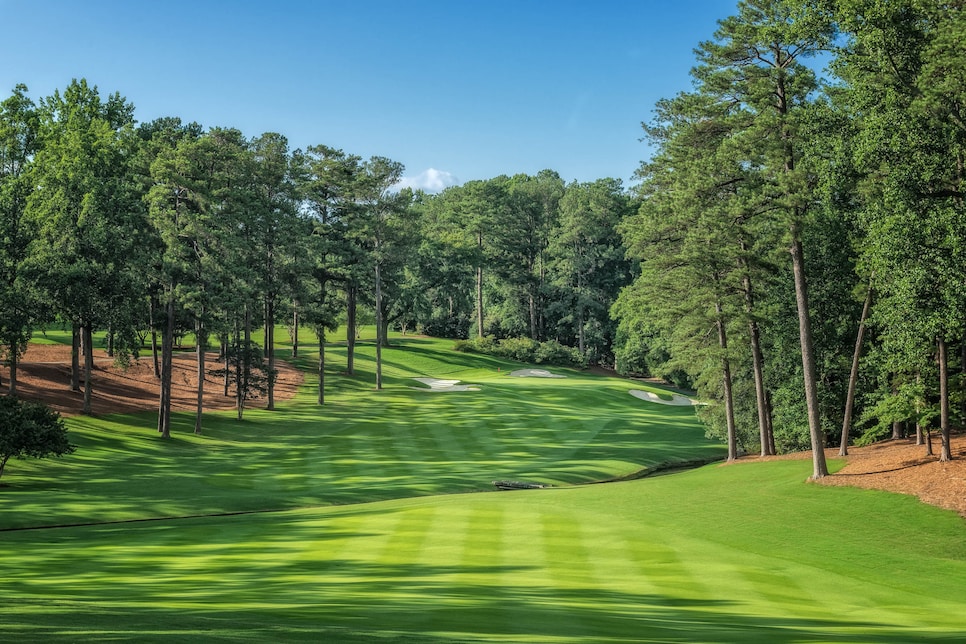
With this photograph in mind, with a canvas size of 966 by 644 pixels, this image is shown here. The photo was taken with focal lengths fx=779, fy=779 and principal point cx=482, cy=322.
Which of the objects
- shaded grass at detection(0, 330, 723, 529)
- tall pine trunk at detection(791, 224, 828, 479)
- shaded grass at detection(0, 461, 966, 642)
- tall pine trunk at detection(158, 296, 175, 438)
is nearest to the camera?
shaded grass at detection(0, 461, 966, 642)

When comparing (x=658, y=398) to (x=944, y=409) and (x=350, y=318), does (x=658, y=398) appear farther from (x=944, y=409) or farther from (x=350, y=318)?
(x=944, y=409)

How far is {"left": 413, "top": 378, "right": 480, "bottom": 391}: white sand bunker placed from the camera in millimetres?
67375

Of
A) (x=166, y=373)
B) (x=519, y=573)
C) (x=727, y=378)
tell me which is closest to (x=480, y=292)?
(x=166, y=373)

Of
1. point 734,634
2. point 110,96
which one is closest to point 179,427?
point 110,96

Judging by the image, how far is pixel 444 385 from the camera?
6975 centimetres

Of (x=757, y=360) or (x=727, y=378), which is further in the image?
(x=727, y=378)

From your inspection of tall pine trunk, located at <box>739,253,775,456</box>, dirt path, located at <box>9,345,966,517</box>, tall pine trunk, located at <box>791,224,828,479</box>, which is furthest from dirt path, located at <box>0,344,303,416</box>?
tall pine trunk, located at <box>791,224,828,479</box>

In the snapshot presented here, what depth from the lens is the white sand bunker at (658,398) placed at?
229ft

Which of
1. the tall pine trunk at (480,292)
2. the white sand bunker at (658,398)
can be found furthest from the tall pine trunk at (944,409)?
the tall pine trunk at (480,292)

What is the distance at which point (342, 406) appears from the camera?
193 feet

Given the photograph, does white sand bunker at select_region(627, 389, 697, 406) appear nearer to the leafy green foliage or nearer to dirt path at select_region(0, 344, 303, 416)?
dirt path at select_region(0, 344, 303, 416)

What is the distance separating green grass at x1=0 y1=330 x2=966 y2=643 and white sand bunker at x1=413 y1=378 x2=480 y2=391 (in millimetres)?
22868

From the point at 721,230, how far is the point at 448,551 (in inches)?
810

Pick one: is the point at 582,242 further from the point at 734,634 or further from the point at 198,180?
the point at 734,634
